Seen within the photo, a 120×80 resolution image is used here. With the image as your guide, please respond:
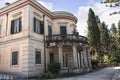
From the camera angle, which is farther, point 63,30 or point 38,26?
point 63,30

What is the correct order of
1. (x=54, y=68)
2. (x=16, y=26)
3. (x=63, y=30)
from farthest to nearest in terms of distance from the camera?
(x=63, y=30), (x=16, y=26), (x=54, y=68)

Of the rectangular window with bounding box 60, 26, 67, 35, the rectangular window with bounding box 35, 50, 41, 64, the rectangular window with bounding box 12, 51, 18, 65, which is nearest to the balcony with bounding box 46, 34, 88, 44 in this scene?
the rectangular window with bounding box 35, 50, 41, 64

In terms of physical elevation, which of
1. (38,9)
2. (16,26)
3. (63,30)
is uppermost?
(38,9)

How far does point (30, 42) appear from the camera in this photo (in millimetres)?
19062

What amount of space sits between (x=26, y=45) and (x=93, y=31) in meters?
27.0

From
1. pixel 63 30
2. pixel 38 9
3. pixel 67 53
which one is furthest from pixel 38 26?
pixel 67 53

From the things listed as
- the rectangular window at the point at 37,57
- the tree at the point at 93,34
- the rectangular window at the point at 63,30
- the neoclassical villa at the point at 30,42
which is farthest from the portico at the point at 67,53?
the tree at the point at 93,34

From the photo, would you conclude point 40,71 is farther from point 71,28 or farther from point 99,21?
point 99,21

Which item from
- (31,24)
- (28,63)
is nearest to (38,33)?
(31,24)

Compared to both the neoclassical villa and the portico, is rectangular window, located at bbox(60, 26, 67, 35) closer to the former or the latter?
the neoclassical villa

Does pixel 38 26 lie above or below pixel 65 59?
above

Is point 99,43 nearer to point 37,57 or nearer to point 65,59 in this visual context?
point 65,59

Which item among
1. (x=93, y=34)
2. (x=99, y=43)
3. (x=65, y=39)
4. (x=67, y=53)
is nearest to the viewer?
(x=65, y=39)

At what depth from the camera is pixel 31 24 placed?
19953mm
